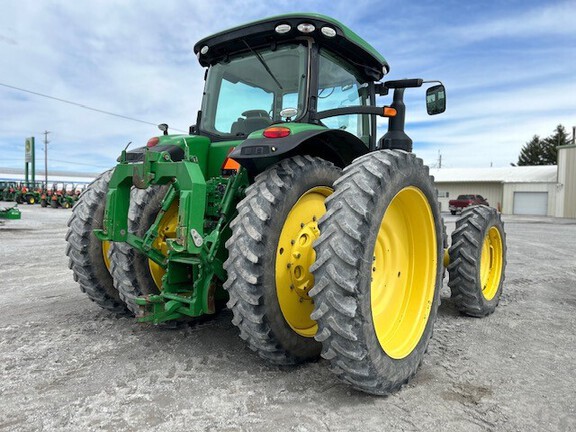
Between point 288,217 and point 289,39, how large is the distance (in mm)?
1485

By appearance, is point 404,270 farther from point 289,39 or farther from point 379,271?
point 289,39

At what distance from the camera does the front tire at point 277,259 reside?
2527 millimetres

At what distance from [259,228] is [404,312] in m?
1.30

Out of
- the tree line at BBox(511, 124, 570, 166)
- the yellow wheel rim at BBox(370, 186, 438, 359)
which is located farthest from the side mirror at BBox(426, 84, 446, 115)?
the tree line at BBox(511, 124, 570, 166)

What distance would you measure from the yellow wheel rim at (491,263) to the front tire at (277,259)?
8.56 ft

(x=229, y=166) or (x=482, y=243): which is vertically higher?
(x=229, y=166)

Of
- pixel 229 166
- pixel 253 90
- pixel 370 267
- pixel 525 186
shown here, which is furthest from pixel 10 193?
pixel 525 186

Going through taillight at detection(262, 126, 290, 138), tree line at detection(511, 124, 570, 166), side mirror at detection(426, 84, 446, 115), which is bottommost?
taillight at detection(262, 126, 290, 138)

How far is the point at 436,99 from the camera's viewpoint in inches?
163

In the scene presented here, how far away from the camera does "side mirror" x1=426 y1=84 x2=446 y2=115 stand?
409 cm

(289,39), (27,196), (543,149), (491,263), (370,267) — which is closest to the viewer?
(370,267)

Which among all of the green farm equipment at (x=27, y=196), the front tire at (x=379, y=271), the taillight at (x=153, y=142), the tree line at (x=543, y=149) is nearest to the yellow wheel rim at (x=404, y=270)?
the front tire at (x=379, y=271)

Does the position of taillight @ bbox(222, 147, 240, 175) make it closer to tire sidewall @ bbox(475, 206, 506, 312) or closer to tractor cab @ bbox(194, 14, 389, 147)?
tractor cab @ bbox(194, 14, 389, 147)

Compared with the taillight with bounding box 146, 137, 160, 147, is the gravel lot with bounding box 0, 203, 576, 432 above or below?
below
